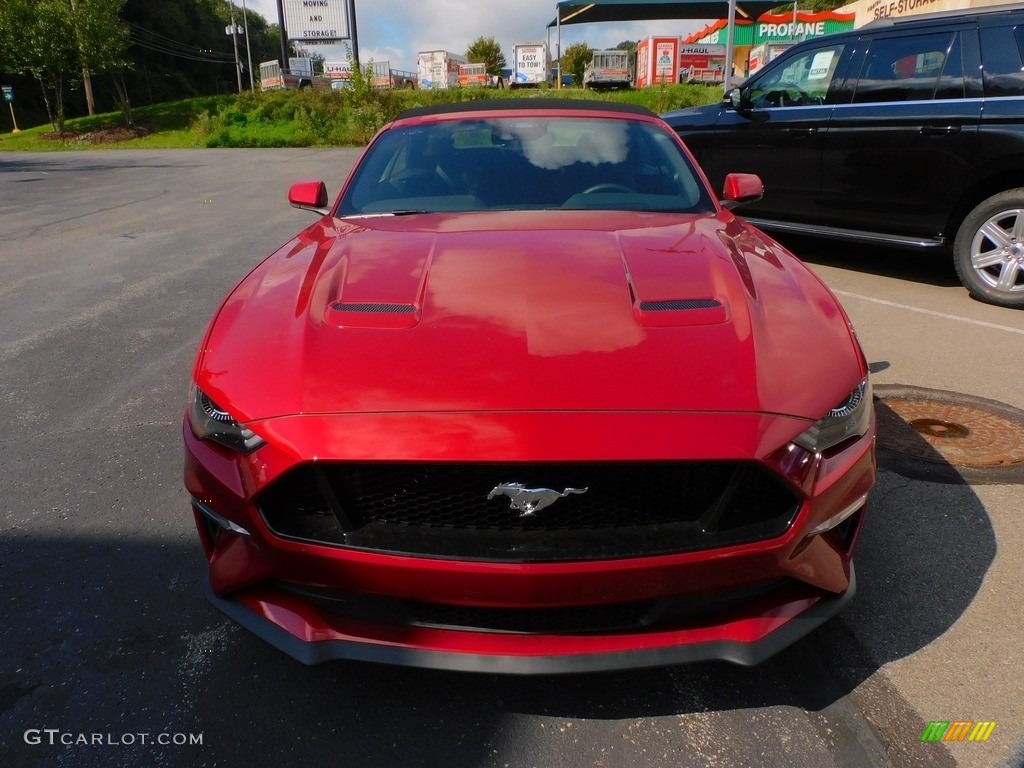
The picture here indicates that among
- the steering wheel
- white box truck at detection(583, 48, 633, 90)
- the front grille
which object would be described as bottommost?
the front grille

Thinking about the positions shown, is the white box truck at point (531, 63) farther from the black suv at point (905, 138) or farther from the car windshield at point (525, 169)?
the car windshield at point (525, 169)

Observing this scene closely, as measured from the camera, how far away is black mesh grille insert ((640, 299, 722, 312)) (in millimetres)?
2123

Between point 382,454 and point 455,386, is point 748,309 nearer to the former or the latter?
point 455,386

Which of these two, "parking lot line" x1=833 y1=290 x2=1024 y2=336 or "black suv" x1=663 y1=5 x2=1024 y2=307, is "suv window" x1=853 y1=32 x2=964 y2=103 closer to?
"black suv" x1=663 y1=5 x2=1024 y2=307

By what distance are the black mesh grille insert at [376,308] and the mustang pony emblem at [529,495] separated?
0.65 meters

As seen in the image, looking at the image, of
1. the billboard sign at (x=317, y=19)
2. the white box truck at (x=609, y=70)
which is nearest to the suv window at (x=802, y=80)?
the white box truck at (x=609, y=70)

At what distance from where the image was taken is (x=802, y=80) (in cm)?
665

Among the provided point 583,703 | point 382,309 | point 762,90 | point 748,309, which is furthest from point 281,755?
point 762,90

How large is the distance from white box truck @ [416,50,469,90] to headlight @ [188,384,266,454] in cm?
6070

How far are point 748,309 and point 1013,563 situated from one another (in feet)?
4.59

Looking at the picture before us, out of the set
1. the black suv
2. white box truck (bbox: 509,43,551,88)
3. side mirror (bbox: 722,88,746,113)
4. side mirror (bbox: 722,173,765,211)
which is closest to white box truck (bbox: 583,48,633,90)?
white box truck (bbox: 509,43,551,88)

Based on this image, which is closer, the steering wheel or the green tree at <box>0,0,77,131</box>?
the steering wheel

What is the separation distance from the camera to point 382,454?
1674 millimetres

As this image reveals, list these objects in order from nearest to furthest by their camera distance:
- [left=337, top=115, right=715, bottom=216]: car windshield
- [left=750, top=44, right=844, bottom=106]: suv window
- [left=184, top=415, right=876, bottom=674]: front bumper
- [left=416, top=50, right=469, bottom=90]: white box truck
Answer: [left=184, top=415, right=876, bottom=674]: front bumper → [left=337, top=115, right=715, bottom=216]: car windshield → [left=750, top=44, right=844, bottom=106]: suv window → [left=416, top=50, right=469, bottom=90]: white box truck
